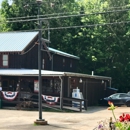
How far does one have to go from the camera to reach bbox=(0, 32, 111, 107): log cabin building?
33116mm

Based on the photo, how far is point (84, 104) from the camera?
31219 millimetres

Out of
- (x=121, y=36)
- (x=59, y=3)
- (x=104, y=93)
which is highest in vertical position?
(x=59, y=3)

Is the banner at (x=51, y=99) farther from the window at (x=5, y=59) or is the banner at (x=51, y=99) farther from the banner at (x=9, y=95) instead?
the window at (x=5, y=59)

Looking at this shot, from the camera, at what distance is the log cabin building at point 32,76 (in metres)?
33.1

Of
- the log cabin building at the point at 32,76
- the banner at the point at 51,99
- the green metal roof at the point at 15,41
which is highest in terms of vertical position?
the green metal roof at the point at 15,41

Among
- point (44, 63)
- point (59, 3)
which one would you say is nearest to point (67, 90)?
point (44, 63)

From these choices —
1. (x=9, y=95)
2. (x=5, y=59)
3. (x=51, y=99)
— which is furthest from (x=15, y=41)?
(x=51, y=99)

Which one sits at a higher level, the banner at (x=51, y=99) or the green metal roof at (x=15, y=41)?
the green metal roof at (x=15, y=41)

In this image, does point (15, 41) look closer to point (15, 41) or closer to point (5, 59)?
point (15, 41)

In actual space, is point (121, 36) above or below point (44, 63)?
above

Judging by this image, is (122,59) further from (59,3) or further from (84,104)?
(84,104)

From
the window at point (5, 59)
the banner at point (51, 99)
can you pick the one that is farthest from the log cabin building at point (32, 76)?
the banner at point (51, 99)

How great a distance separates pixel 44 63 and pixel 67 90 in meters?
9.28

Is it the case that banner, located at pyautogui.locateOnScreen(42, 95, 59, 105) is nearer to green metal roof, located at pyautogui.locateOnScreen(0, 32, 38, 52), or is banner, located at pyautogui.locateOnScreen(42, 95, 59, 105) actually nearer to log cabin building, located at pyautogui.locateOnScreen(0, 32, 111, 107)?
log cabin building, located at pyautogui.locateOnScreen(0, 32, 111, 107)
